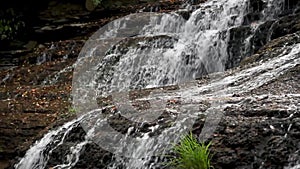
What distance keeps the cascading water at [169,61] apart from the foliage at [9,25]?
10.7 feet

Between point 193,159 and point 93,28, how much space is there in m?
10.1

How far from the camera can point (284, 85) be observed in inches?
209

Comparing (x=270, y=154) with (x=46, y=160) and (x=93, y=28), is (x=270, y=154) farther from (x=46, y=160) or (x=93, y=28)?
(x=93, y=28)

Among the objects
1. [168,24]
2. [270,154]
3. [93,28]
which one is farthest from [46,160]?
[93,28]

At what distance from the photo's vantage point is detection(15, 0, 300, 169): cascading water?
6.01 m

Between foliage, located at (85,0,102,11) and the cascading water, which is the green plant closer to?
the cascading water

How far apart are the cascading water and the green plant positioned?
4.91 feet

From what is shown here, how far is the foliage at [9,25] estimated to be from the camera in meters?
14.5

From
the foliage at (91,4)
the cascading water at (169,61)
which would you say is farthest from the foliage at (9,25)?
the cascading water at (169,61)

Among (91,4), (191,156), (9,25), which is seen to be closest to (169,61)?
(91,4)

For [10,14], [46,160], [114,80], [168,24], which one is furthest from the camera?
[10,14]

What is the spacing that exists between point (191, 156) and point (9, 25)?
39.9ft

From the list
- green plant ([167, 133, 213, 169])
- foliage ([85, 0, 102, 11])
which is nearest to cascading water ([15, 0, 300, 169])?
green plant ([167, 133, 213, 169])

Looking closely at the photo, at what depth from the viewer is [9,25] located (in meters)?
14.7
